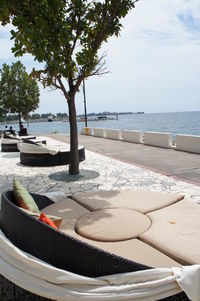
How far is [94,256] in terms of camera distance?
95.5 inches

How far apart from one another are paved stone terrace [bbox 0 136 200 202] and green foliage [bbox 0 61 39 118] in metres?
19.3

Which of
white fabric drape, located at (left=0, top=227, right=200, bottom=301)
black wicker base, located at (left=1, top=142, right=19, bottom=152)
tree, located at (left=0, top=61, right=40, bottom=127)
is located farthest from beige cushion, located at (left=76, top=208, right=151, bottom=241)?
tree, located at (left=0, top=61, right=40, bottom=127)

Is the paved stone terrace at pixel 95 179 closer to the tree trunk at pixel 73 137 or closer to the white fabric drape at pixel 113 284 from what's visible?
the tree trunk at pixel 73 137

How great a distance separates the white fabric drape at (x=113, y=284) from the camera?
232 centimetres

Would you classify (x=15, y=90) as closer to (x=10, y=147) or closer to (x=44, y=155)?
(x=10, y=147)

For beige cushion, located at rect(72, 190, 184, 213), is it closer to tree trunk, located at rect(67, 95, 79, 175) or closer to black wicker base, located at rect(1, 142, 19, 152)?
tree trunk, located at rect(67, 95, 79, 175)

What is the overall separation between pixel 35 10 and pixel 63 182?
4990mm

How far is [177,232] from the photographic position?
3332 millimetres

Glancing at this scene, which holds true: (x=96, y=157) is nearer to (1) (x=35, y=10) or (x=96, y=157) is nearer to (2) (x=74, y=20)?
(2) (x=74, y=20)

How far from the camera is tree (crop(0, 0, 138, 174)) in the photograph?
712cm

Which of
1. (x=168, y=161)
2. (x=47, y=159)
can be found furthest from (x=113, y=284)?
(x=168, y=161)

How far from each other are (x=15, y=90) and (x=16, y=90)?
0.35ft

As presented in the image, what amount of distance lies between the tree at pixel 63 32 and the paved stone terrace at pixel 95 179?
180 centimetres

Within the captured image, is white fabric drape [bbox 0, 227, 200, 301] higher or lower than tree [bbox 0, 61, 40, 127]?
lower
